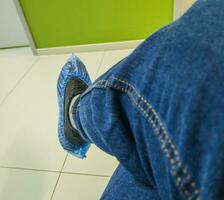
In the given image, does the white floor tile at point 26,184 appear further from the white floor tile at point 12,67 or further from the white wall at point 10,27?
the white wall at point 10,27

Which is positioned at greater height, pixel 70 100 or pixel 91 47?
pixel 70 100

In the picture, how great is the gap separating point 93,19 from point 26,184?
97 centimetres

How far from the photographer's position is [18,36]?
1.57 metres

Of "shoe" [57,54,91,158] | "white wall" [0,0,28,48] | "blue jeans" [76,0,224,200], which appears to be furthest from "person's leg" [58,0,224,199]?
"white wall" [0,0,28,48]

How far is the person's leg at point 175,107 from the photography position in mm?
216

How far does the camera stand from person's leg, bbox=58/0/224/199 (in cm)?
22

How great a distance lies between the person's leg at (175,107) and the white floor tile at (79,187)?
47 cm

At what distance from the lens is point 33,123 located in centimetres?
101

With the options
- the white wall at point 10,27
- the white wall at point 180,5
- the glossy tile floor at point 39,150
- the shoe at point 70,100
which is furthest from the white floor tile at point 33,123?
the white wall at point 180,5

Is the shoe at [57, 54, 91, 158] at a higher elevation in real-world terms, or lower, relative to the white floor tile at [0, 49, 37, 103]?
higher

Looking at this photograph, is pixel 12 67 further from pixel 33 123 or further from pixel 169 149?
pixel 169 149

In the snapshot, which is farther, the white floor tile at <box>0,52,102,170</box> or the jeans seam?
the white floor tile at <box>0,52,102,170</box>

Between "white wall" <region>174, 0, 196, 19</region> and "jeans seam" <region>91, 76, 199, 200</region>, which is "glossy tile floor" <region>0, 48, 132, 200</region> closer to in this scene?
"white wall" <region>174, 0, 196, 19</region>

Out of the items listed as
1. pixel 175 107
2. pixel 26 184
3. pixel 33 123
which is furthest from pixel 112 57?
pixel 175 107
